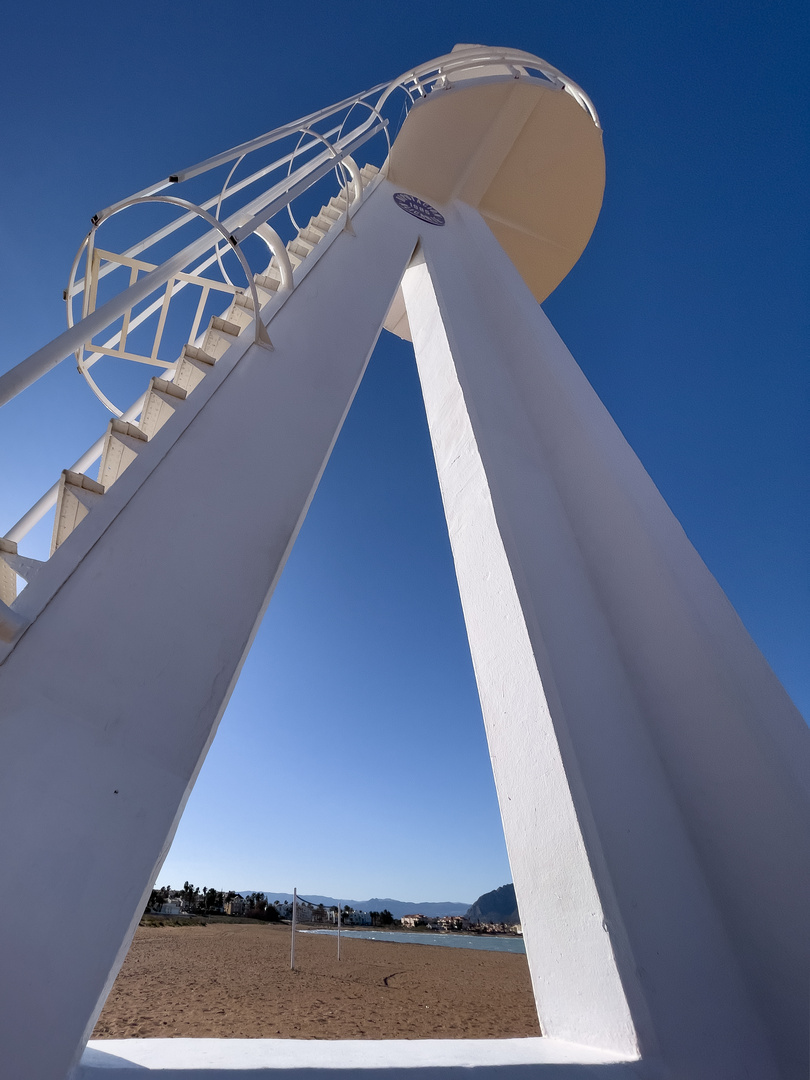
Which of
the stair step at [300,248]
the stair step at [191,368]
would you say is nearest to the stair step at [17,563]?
the stair step at [191,368]

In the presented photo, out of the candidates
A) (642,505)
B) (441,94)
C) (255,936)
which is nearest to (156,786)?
(642,505)

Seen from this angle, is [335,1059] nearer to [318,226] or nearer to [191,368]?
[191,368]

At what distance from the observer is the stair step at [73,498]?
1.63m

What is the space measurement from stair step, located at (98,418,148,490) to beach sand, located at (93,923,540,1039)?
2213 millimetres

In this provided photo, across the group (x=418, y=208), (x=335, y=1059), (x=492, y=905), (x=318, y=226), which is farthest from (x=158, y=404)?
(x=492, y=905)

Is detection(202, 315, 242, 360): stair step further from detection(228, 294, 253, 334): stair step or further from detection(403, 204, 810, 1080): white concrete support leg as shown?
detection(403, 204, 810, 1080): white concrete support leg

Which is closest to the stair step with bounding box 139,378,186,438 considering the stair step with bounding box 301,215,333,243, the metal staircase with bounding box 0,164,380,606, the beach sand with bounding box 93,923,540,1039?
the metal staircase with bounding box 0,164,380,606

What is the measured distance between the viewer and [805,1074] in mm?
1264

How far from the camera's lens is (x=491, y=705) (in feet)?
6.05

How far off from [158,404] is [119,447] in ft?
1.03

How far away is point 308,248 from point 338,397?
243 cm

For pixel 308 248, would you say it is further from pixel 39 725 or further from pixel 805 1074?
pixel 805 1074

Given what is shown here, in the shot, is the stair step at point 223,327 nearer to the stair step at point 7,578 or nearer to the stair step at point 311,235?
the stair step at point 7,578

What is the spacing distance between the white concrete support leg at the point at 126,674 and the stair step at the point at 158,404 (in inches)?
4.7
